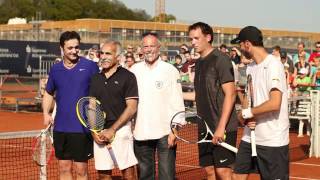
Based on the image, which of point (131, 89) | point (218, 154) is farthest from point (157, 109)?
point (218, 154)

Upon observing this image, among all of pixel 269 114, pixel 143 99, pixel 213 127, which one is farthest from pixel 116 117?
pixel 269 114

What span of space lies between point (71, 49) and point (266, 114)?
91.8 inches

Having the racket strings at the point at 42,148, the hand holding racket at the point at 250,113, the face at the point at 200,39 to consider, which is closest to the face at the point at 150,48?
the face at the point at 200,39

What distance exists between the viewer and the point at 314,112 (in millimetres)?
12648

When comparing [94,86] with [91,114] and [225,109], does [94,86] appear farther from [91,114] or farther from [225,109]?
[225,109]

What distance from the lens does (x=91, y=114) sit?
688 cm

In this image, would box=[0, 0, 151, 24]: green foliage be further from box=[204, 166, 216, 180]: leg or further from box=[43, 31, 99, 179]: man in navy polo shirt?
box=[204, 166, 216, 180]: leg

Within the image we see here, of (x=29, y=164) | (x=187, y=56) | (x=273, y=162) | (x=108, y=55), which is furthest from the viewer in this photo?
(x=187, y=56)

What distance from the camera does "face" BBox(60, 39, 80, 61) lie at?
23.4 feet

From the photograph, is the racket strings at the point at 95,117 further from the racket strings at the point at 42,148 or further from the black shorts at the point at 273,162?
the black shorts at the point at 273,162

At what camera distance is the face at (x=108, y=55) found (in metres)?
6.92

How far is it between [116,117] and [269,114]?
5.61ft

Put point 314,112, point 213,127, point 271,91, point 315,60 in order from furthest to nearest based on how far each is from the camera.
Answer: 1. point 315,60
2. point 314,112
3. point 213,127
4. point 271,91

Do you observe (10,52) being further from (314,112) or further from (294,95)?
(314,112)
